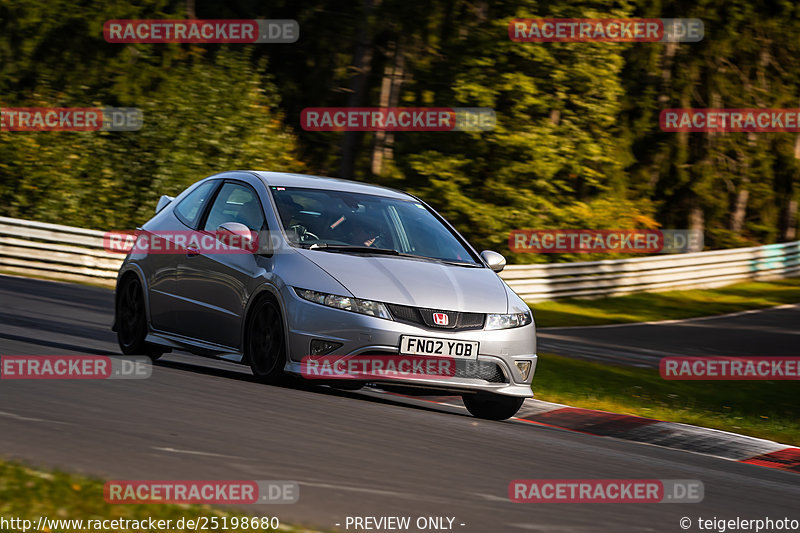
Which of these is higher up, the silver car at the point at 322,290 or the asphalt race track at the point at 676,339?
the silver car at the point at 322,290

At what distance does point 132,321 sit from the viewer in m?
10.3

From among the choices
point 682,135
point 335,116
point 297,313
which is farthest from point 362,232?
point 682,135

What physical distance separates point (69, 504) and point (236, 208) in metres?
5.22

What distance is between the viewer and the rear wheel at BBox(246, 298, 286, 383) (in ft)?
28.3

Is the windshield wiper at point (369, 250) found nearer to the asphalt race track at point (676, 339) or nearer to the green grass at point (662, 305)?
the asphalt race track at point (676, 339)

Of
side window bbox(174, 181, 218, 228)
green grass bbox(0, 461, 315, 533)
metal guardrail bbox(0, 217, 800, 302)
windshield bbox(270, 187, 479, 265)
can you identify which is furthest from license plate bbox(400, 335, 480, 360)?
metal guardrail bbox(0, 217, 800, 302)

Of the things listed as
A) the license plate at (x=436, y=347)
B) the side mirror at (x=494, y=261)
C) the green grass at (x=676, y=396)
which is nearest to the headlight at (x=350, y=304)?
the license plate at (x=436, y=347)

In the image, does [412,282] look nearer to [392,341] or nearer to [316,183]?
[392,341]

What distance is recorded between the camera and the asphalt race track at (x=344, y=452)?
5.51 meters

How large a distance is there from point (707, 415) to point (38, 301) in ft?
26.2

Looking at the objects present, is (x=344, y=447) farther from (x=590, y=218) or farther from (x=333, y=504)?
(x=590, y=218)

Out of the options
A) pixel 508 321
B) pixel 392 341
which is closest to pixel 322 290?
pixel 392 341

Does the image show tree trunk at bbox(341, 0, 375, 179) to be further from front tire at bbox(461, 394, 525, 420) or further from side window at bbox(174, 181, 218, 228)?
front tire at bbox(461, 394, 525, 420)

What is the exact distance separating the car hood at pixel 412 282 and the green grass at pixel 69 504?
3412 mm
